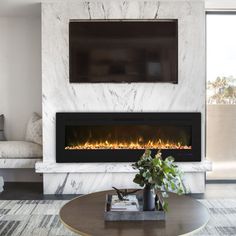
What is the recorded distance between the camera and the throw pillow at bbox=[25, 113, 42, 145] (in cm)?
504

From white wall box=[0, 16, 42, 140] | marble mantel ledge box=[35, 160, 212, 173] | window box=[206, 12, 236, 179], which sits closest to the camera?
marble mantel ledge box=[35, 160, 212, 173]

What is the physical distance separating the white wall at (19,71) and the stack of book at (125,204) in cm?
295

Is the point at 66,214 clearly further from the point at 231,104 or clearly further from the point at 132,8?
the point at 231,104

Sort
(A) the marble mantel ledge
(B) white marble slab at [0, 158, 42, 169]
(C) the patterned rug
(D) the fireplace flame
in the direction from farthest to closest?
(B) white marble slab at [0, 158, 42, 169] → (D) the fireplace flame → (A) the marble mantel ledge → (C) the patterned rug

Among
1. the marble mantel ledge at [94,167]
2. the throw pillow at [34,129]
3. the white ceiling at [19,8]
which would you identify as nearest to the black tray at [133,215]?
the marble mantel ledge at [94,167]

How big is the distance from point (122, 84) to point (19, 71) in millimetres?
1640

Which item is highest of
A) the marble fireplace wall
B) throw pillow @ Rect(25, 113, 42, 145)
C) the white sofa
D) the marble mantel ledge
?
the marble fireplace wall

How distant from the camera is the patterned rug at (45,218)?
330cm

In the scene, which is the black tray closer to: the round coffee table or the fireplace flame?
the round coffee table

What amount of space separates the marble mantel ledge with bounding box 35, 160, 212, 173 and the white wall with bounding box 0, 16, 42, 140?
1.03 m

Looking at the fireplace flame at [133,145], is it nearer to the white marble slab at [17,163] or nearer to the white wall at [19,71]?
the white marble slab at [17,163]

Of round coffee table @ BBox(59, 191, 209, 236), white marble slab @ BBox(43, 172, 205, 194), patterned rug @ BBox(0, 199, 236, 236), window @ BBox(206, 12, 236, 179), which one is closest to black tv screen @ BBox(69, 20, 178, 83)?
window @ BBox(206, 12, 236, 179)

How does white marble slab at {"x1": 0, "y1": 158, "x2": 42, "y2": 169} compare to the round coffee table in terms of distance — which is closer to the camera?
the round coffee table

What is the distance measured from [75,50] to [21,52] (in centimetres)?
115
